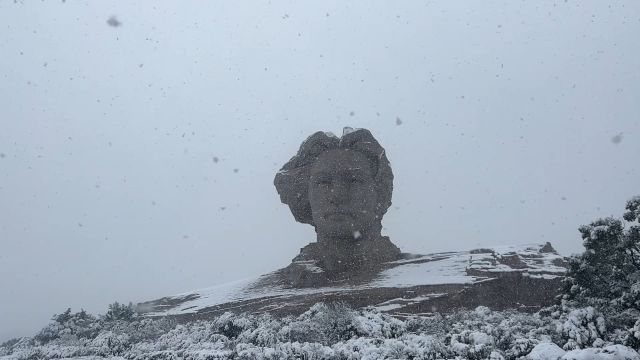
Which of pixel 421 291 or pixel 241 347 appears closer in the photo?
pixel 241 347

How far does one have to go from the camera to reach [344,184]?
13.0 metres

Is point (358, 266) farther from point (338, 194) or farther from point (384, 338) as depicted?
point (384, 338)

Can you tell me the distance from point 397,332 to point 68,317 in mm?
11641

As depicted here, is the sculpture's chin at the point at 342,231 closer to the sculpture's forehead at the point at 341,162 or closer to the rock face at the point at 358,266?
the rock face at the point at 358,266

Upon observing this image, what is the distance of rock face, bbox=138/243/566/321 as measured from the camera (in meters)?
9.08

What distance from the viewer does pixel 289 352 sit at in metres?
5.86

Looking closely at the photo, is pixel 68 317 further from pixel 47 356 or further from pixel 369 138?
pixel 369 138

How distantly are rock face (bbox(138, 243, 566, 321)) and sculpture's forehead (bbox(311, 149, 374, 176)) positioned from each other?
2.51 meters

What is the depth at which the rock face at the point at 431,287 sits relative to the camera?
9.08 m

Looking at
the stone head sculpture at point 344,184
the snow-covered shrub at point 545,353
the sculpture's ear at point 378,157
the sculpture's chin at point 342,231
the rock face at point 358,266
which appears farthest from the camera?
the sculpture's ear at point 378,157

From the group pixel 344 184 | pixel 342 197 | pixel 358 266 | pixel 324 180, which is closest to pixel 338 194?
pixel 342 197

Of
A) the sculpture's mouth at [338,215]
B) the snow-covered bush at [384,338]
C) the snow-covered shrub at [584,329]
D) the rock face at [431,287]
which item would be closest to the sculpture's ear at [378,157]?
the sculpture's mouth at [338,215]

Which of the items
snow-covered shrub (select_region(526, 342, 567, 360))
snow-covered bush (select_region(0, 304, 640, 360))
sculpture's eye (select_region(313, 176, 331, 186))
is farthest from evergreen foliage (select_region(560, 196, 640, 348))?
sculpture's eye (select_region(313, 176, 331, 186))

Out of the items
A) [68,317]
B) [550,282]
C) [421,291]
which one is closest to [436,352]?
[421,291]
